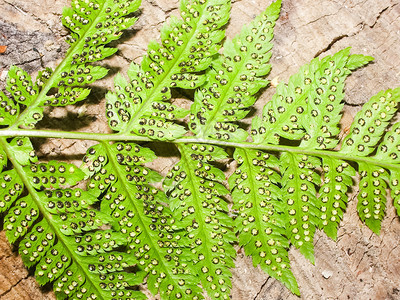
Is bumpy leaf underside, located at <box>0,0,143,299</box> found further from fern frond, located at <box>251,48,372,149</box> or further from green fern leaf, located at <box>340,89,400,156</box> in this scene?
green fern leaf, located at <box>340,89,400,156</box>

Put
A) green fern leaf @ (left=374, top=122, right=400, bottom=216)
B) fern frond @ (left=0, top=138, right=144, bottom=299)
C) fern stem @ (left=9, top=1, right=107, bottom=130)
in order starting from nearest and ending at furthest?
fern frond @ (left=0, top=138, right=144, bottom=299), green fern leaf @ (left=374, top=122, right=400, bottom=216), fern stem @ (left=9, top=1, right=107, bottom=130)

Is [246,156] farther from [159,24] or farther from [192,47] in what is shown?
[159,24]

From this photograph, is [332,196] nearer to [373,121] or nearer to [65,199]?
[373,121]

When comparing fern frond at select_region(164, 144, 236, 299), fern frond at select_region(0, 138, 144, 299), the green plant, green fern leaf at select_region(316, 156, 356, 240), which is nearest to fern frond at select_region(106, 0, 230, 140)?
the green plant

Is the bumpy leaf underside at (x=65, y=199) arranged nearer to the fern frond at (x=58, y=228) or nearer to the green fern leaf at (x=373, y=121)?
the fern frond at (x=58, y=228)

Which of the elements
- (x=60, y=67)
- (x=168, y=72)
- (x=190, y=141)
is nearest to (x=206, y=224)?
(x=190, y=141)

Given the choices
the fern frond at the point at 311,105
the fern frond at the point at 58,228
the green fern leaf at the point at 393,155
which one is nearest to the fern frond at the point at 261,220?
the fern frond at the point at 311,105

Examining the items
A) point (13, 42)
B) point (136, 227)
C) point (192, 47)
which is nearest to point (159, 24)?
point (192, 47)

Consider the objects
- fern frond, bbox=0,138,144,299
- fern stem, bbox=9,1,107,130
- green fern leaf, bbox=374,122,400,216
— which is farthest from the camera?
fern stem, bbox=9,1,107,130
